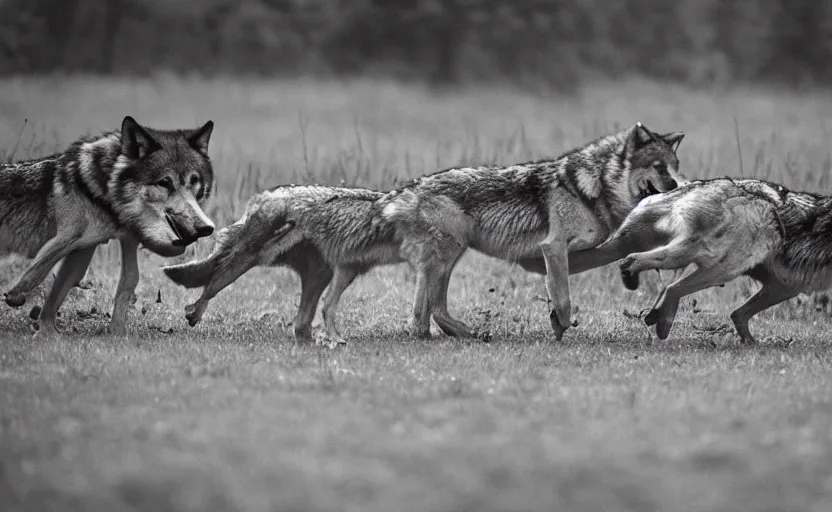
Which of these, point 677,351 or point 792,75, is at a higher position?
point 792,75

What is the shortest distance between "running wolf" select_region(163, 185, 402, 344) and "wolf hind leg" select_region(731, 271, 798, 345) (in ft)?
11.7

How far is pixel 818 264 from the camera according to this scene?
34.6 ft

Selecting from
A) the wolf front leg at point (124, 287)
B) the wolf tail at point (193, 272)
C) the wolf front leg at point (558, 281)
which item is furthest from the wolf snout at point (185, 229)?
the wolf front leg at point (558, 281)

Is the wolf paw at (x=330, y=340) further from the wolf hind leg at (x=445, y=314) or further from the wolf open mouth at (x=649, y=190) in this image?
the wolf open mouth at (x=649, y=190)

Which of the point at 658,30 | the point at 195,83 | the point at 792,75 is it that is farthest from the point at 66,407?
the point at 658,30

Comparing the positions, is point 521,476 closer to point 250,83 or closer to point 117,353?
point 117,353

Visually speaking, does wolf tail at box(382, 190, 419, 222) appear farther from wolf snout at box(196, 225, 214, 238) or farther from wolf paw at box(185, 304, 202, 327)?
wolf paw at box(185, 304, 202, 327)

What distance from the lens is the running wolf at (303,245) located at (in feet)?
34.3

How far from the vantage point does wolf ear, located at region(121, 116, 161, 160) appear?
406 inches

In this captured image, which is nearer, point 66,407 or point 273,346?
point 66,407

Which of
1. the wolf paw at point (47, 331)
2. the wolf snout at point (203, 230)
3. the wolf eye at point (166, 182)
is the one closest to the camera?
the wolf paw at point (47, 331)

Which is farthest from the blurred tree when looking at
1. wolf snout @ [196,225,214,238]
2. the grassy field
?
wolf snout @ [196,225,214,238]

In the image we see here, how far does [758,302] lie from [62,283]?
6.96 metres

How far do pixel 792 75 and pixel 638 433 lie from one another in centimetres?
3107
